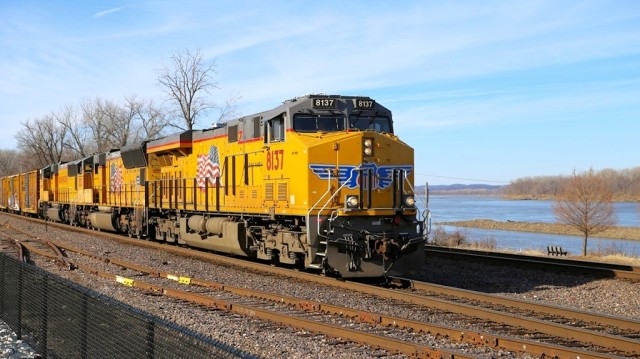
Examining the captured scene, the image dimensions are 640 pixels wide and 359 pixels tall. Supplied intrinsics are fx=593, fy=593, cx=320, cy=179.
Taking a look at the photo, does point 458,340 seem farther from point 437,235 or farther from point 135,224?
point 437,235

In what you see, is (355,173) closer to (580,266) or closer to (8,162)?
(580,266)

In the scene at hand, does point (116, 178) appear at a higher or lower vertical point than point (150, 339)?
higher

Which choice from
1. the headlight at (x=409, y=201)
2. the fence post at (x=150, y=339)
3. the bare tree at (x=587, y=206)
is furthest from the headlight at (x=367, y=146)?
the bare tree at (x=587, y=206)

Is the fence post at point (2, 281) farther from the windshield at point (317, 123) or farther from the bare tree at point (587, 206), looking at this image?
the bare tree at point (587, 206)

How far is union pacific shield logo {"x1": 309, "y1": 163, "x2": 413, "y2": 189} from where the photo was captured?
37.5 feet

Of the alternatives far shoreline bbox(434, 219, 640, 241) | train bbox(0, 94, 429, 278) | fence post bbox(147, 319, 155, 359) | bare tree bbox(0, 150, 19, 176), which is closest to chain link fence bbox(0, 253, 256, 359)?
fence post bbox(147, 319, 155, 359)

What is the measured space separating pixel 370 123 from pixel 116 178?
15.9 meters

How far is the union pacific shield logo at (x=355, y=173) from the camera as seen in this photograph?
11.4m

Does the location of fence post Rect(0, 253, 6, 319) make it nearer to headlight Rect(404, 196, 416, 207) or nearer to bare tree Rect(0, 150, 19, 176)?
headlight Rect(404, 196, 416, 207)

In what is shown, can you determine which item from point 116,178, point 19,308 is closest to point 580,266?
point 19,308

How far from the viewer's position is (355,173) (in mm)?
11625

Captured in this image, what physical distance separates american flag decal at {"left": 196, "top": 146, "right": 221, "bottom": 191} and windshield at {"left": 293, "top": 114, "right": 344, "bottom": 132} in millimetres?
4418

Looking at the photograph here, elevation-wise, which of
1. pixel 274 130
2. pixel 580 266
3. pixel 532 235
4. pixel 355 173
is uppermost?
pixel 274 130

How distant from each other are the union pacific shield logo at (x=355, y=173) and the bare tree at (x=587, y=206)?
24055 millimetres
